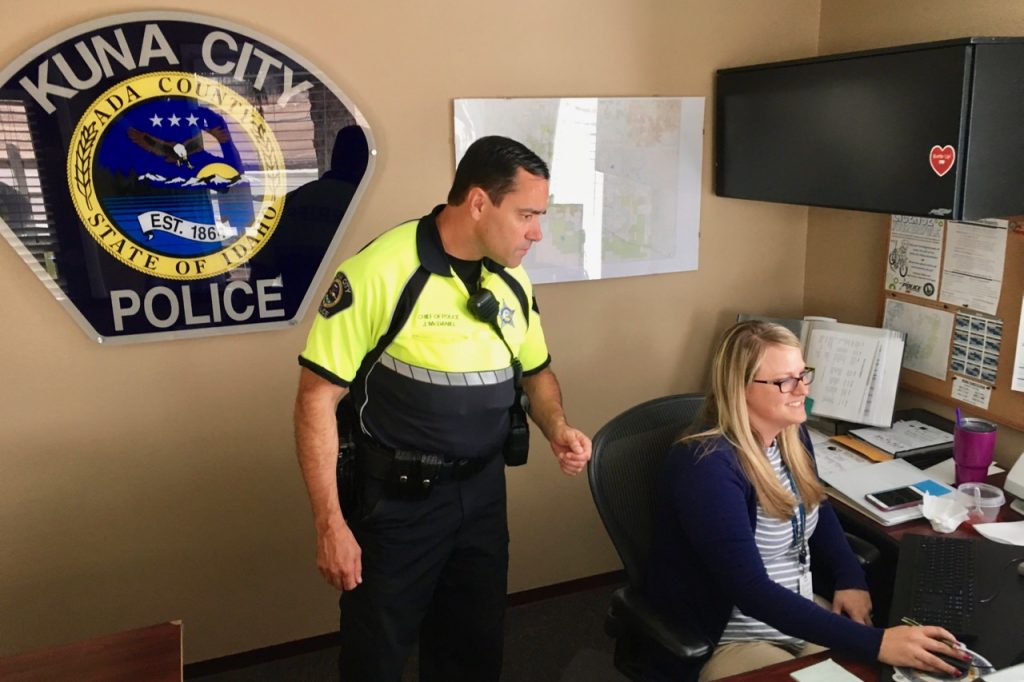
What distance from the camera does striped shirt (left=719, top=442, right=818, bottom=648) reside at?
1655 mm

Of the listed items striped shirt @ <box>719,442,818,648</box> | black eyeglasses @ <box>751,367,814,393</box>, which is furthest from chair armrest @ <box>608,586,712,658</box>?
black eyeglasses @ <box>751,367,814,393</box>

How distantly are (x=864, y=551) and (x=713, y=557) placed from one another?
0.55 metres

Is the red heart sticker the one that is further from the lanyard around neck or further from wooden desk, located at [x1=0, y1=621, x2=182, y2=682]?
wooden desk, located at [x1=0, y1=621, x2=182, y2=682]

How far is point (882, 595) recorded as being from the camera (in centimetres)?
201

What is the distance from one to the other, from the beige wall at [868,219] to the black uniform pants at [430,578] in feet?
4.69

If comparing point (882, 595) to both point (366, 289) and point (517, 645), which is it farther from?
point (366, 289)

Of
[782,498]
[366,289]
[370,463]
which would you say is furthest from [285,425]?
[782,498]

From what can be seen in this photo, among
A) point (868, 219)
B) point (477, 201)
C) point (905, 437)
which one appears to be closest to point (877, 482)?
point (905, 437)

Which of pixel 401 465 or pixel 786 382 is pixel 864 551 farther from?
pixel 401 465

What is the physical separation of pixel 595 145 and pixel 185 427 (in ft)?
4.81

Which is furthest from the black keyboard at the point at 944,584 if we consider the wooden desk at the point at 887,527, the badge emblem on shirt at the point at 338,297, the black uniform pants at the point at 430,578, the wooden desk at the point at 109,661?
the wooden desk at the point at 109,661

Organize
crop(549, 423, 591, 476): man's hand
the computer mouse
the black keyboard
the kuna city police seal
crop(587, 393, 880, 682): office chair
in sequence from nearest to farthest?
the computer mouse < the black keyboard < crop(587, 393, 880, 682): office chair < crop(549, 423, 591, 476): man's hand < the kuna city police seal

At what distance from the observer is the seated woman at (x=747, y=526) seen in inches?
60.6

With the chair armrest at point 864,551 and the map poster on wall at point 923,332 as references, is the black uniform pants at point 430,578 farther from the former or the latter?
the map poster on wall at point 923,332
